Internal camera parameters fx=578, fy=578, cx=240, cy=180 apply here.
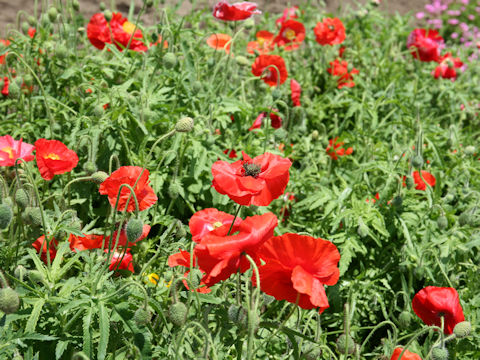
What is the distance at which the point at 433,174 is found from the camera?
10.2ft

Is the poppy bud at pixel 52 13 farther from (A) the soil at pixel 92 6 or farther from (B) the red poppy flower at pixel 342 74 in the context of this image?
(B) the red poppy flower at pixel 342 74

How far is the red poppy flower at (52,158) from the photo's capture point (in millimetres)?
2160

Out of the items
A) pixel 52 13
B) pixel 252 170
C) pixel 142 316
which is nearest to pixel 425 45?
pixel 52 13

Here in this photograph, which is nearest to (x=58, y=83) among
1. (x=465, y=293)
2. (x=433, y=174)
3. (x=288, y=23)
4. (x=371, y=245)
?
(x=288, y=23)

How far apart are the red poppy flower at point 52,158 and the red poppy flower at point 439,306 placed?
4.62ft

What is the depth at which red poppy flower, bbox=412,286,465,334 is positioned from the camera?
6.73 feet

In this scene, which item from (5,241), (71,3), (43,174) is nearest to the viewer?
(43,174)

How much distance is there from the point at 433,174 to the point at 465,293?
29.6 inches

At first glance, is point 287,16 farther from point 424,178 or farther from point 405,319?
point 405,319

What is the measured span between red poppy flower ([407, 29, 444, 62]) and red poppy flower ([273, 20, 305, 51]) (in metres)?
0.85

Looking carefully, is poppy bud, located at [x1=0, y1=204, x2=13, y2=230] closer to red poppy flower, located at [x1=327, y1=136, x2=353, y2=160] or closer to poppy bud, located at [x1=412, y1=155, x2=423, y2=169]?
poppy bud, located at [x1=412, y1=155, x2=423, y2=169]

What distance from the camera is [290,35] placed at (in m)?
3.91

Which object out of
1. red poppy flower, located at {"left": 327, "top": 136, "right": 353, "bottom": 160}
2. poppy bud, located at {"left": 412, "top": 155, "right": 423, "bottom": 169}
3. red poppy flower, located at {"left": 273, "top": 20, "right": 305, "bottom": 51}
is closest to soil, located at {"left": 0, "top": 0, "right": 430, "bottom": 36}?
red poppy flower, located at {"left": 273, "top": 20, "right": 305, "bottom": 51}

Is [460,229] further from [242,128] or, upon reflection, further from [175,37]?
[175,37]
